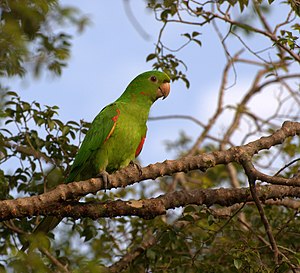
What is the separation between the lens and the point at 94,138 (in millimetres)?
4309

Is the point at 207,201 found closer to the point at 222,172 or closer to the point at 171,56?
the point at 171,56

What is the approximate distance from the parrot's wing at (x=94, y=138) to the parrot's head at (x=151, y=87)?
1.43 ft

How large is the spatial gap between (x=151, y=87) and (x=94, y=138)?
31.4 inches

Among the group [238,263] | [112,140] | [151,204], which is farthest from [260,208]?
[112,140]

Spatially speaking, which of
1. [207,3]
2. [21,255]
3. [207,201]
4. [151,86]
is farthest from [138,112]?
[21,255]

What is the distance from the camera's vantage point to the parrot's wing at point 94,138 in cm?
423

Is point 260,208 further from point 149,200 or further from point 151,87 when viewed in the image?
point 151,87

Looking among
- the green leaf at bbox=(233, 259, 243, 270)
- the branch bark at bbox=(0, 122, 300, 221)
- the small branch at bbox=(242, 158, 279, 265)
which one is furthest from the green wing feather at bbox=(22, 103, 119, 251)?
the green leaf at bbox=(233, 259, 243, 270)

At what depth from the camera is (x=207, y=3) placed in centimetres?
423

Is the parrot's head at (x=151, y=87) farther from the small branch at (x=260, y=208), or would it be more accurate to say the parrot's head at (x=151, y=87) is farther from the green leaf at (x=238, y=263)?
the green leaf at (x=238, y=263)

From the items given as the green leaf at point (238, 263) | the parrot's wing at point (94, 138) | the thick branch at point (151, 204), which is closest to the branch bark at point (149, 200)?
the thick branch at point (151, 204)

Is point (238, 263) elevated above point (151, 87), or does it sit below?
below

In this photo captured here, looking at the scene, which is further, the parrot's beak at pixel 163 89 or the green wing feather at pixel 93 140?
the parrot's beak at pixel 163 89

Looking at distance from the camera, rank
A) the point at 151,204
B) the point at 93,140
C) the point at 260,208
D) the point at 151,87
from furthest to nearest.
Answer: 1. the point at 151,87
2. the point at 93,140
3. the point at 151,204
4. the point at 260,208
